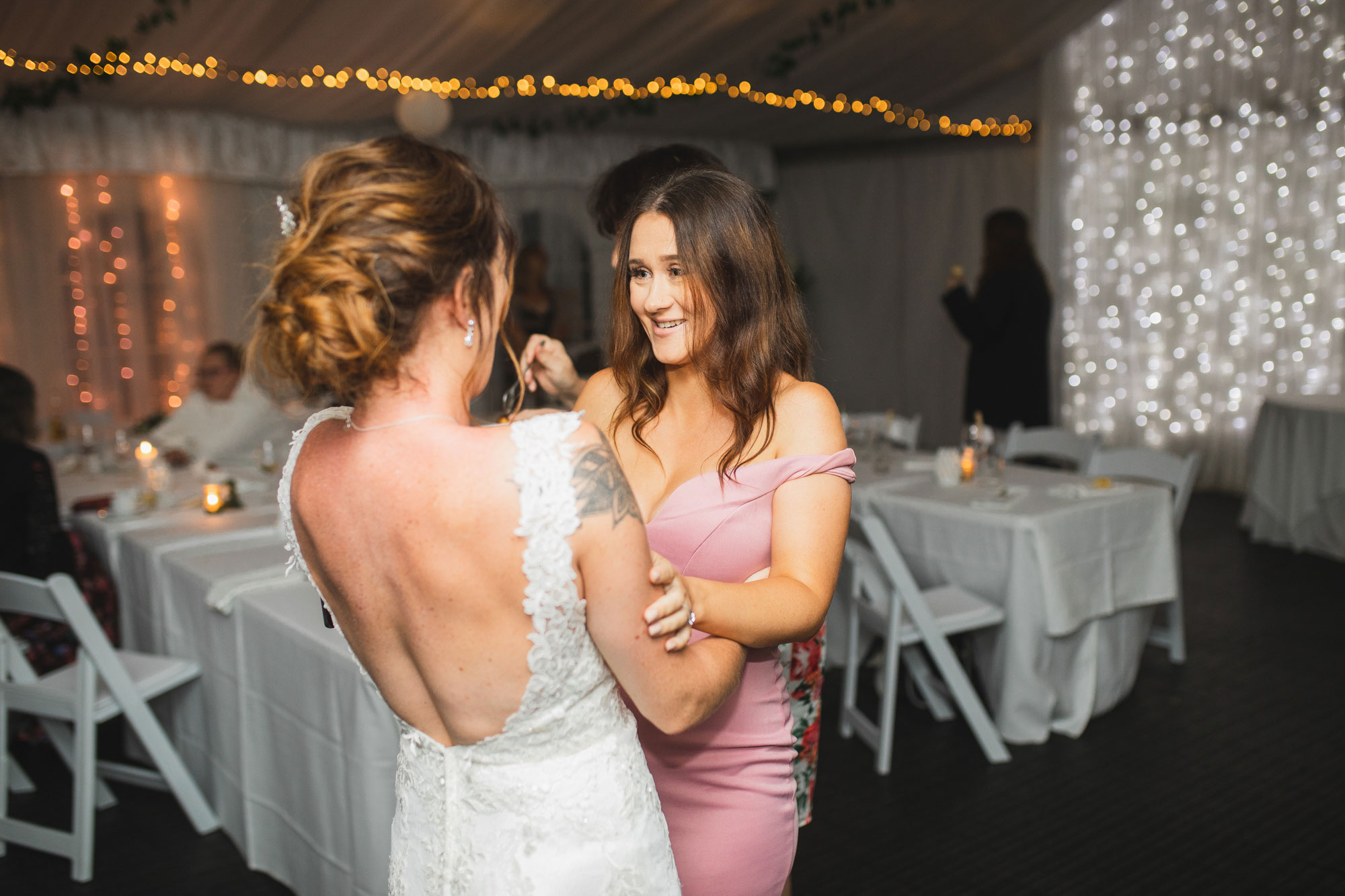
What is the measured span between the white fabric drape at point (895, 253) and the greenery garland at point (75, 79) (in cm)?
525

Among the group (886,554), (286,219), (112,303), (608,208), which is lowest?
(886,554)

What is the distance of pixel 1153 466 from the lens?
12.8ft

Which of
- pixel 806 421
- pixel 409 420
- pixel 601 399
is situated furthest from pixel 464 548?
pixel 601 399

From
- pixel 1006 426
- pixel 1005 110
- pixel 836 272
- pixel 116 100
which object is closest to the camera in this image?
pixel 1006 426

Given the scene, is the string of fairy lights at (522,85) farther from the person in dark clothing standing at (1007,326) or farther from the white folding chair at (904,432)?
the white folding chair at (904,432)

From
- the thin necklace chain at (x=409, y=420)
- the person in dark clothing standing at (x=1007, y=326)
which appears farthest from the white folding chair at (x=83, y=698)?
the person in dark clothing standing at (x=1007, y=326)

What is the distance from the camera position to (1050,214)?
7.54 metres

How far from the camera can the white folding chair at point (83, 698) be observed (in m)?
2.49

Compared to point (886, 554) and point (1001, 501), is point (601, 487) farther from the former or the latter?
point (1001, 501)

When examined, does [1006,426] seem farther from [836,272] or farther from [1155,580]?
[836,272]

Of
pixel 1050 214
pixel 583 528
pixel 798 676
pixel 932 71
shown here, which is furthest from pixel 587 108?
pixel 583 528

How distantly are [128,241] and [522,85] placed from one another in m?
2.84

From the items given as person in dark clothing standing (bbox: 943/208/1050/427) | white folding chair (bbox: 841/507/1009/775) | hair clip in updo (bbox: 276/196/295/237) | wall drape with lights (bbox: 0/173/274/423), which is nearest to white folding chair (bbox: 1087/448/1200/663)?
white folding chair (bbox: 841/507/1009/775)

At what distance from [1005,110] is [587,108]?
3.35 m
